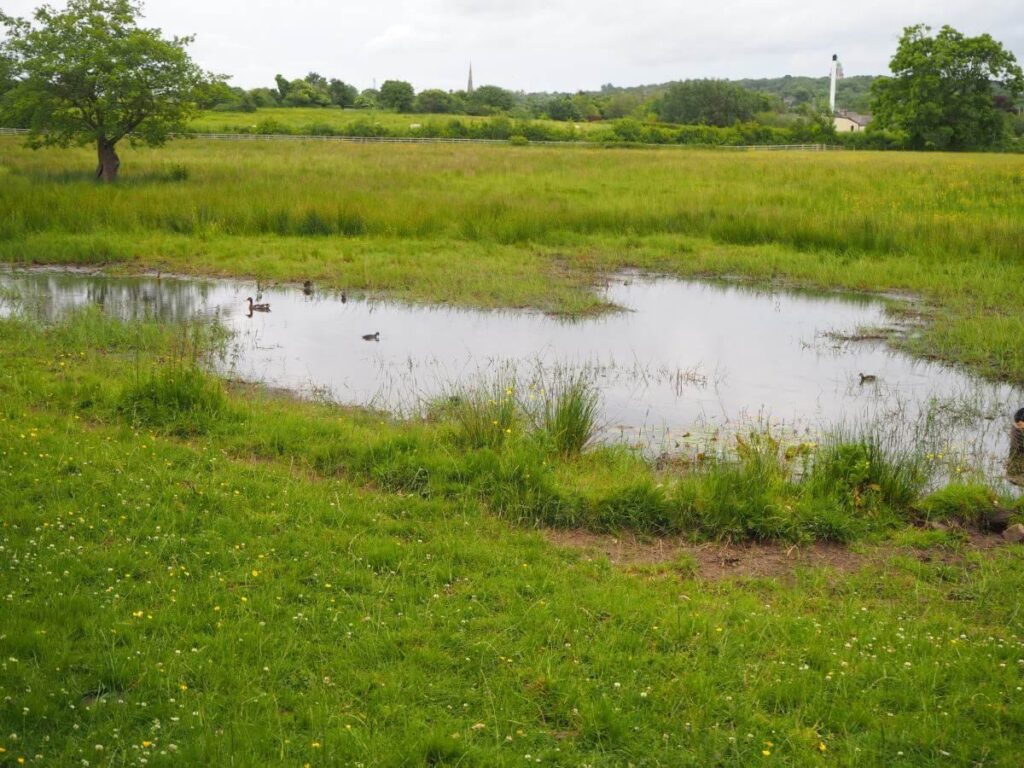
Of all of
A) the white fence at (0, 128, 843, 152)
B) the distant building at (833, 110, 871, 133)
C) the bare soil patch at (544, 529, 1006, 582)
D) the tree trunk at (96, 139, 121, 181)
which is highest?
the distant building at (833, 110, 871, 133)

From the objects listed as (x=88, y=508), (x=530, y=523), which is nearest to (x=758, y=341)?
(x=530, y=523)

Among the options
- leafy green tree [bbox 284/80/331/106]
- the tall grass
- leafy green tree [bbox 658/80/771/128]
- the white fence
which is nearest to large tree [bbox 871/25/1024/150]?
the white fence

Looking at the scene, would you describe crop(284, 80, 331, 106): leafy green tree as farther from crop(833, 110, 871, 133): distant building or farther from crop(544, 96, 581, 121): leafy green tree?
crop(833, 110, 871, 133): distant building

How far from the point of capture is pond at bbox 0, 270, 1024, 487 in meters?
9.77

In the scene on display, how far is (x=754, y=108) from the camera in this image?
9781cm

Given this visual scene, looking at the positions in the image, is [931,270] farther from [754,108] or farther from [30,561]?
[754,108]

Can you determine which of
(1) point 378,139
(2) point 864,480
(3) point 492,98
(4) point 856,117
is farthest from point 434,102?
(2) point 864,480

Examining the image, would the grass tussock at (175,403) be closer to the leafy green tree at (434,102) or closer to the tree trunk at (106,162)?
the tree trunk at (106,162)

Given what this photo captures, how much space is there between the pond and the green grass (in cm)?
265

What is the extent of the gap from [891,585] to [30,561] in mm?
5212

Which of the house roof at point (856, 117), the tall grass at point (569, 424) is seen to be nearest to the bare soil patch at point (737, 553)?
the tall grass at point (569, 424)

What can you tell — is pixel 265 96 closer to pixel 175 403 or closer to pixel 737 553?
pixel 175 403

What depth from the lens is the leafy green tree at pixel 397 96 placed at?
87.3 meters

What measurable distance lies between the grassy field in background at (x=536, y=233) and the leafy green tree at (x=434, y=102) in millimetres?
62764
